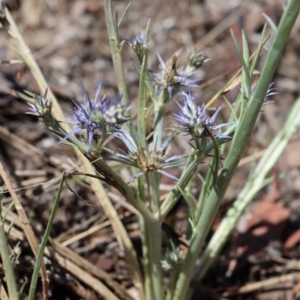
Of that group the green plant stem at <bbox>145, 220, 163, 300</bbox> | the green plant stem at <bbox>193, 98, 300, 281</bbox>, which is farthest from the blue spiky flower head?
the green plant stem at <bbox>193, 98, 300, 281</bbox>

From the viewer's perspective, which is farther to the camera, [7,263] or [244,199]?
[244,199]

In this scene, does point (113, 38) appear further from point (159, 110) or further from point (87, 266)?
point (87, 266)

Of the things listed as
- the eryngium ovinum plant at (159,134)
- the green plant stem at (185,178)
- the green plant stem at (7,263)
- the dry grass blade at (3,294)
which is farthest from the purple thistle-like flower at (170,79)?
the dry grass blade at (3,294)

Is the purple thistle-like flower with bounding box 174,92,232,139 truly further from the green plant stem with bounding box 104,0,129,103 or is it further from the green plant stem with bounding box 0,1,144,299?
the green plant stem with bounding box 0,1,144,299

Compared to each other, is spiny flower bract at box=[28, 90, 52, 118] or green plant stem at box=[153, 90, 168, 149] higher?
Answer: green plant stem at box=[153, 90, 168, 149]

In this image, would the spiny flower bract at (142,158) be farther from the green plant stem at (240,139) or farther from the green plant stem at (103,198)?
the green plant stem at (103,198)

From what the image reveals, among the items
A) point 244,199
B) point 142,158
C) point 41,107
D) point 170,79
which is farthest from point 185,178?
point 244,199

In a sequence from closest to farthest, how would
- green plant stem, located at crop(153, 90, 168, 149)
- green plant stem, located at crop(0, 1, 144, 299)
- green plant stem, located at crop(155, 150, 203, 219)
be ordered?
1. green plant stem, located at crop(155, 150, 203, 219)
2. green plant stem, located at crop(153, 90, 168, 149)
3. green plant stem, located at crop(0, 1, 144, 299)
